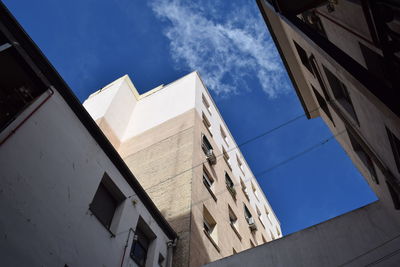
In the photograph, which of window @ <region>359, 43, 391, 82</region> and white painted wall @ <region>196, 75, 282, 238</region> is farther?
white painted wall @ <region>196, 75, 282, 238</region>

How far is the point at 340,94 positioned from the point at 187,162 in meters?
8.45

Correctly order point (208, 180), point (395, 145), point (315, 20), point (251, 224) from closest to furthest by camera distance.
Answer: point (395, 145), point (315, 20), point (208, 180), point (251, 224)

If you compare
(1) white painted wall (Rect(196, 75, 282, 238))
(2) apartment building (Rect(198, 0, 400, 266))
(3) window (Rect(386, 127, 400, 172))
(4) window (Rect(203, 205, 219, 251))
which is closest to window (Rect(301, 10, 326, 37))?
(2) apartment building (Rect(198, 0, 400, 266))

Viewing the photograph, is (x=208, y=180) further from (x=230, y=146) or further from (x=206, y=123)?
(x=230, y=146)

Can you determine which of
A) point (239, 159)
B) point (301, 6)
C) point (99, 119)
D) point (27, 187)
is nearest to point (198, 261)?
point (27, 187)

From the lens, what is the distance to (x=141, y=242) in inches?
411

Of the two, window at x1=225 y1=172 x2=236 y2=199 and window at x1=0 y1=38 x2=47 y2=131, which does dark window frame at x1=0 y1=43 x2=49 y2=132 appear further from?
window at x1=225 y1=172 x2=236 y2=199

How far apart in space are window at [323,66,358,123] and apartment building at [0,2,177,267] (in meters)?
7.16

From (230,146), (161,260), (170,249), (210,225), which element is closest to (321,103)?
(210,225)

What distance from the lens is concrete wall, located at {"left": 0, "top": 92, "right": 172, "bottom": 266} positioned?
5977 mm

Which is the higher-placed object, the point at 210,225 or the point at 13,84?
the point at 13,84

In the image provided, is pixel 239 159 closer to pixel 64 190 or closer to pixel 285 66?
pixel 285 66

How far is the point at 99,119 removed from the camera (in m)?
21.3

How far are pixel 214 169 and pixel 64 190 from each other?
1209 centimetres
